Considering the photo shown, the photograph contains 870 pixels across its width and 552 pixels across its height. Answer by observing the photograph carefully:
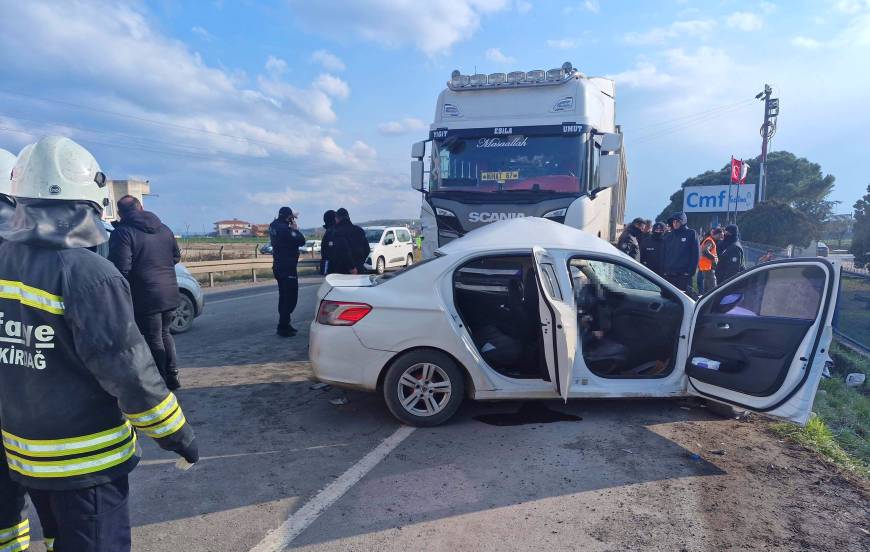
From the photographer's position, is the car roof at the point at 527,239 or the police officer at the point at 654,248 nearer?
the car roof at the point at 527,239

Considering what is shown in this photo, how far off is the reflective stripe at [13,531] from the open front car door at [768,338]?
14.0ft

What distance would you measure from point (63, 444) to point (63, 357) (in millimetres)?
287

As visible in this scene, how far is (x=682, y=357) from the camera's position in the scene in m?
4.41

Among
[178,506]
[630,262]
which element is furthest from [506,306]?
[178,506]

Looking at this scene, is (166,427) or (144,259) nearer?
(166,427)

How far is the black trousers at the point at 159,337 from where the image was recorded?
477 centimetres

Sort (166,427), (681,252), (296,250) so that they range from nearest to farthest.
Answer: (166,427) → (296,250) → (681,252)

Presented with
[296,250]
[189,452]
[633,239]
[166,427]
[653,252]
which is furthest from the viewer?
[653,252]

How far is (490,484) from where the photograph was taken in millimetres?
3396

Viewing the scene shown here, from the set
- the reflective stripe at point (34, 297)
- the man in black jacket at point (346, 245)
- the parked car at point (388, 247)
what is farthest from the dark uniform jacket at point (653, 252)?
the parked car at point (388, 247)

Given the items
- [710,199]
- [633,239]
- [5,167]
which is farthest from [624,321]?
[710,199]

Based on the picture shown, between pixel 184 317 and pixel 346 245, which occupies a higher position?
pixel 346 245

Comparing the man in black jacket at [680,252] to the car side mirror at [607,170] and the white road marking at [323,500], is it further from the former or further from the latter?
the white road marking at [323,500]

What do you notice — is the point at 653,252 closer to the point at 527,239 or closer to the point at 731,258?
the point at 731,258
